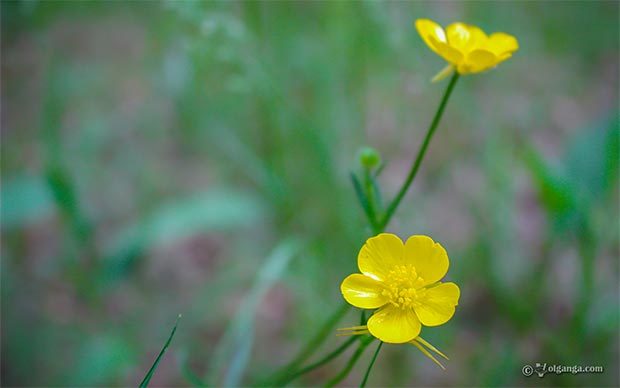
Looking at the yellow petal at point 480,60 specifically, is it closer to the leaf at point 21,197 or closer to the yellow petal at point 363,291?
the yellow petal at point 363,291

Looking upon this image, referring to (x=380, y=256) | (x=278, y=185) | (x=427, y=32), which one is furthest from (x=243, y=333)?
(x=427, y=32)

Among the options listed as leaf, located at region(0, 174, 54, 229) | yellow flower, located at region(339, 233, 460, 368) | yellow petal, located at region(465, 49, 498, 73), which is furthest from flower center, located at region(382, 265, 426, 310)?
leaf, located at region(0, 174, 54, 229)

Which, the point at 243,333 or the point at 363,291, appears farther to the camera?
the point at 243,333

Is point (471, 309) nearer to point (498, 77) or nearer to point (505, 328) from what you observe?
point (505, 328)

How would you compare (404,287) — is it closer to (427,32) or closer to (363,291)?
(363,291)

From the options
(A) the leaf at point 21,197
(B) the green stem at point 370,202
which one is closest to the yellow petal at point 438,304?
(B) the green stem at point 370,202

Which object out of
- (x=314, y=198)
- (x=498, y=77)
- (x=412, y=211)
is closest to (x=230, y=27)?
(x=314, y=198)

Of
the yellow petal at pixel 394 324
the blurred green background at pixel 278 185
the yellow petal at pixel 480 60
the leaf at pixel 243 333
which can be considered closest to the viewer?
the yellow petal at pixel 394 324
